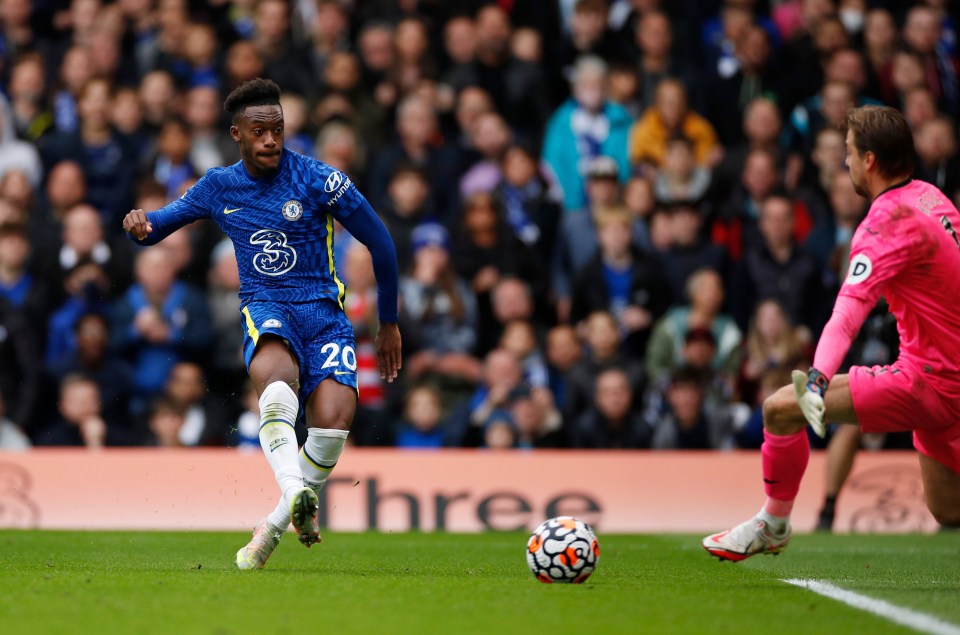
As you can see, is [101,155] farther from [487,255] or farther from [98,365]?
[487,255]

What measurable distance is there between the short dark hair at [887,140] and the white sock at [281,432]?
3.12m

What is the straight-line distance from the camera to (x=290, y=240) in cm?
794

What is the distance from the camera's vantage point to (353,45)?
52.8ft

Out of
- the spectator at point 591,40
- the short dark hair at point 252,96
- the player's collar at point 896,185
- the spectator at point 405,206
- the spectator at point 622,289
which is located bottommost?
the spectator at point 622,289

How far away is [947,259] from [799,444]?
1156 mm

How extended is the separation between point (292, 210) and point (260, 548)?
5.97 feet

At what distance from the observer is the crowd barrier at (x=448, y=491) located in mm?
12711

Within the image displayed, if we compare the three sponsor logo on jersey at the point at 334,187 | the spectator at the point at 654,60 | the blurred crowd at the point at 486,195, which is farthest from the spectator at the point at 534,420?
the three sponsor logo on jersey at the point at 334,187

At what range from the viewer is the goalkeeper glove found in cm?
636

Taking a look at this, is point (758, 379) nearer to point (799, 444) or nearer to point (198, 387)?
point (198, 387)

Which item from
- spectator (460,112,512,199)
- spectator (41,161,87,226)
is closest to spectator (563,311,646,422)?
spectator (460,112,512,199)

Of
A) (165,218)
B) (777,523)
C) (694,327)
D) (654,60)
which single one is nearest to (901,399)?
(777,523)

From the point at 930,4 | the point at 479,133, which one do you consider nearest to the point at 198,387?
the point at 479,133

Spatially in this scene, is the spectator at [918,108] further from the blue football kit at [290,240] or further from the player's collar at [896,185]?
the blue football kit at [290,240]
